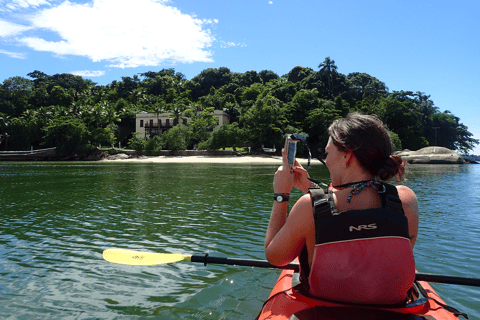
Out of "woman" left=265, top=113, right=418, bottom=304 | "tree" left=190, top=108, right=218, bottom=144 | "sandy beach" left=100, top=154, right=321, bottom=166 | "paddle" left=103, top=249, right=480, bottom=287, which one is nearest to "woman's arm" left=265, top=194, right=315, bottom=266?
"woman" left=265, top=113, right=418, bottom=304

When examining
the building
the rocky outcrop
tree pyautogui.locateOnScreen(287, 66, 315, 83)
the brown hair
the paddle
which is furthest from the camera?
tree pyautogui.locateOnScreen(287, 66, 315, 83)

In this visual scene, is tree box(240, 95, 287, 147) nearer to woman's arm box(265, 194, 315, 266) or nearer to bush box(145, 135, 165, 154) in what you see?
bush box(145, 135, 165, 154)

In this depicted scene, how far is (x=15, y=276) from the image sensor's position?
18.5ft

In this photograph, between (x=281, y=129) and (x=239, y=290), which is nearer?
(x=239, y=290)

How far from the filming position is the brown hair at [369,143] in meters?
2.06

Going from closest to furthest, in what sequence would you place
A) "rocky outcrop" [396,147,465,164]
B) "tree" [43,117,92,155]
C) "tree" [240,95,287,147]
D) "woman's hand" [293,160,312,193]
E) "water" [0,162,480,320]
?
"woman's hand" [293,160,312,193], "water" [0,162,480,320], "tree" [240,95,287,147], "tree" [43,117,92,155], "rocky outcrop" [396,147,465,164]

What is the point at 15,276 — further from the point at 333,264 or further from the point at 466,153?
the point at 466,153

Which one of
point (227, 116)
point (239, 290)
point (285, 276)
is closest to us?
point (285, 276)

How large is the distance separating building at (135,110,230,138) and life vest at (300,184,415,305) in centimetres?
7832

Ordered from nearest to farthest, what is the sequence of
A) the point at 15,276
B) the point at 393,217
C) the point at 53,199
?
1. the point at 393,217
2. the point at 15,276
3. the point at 53,199

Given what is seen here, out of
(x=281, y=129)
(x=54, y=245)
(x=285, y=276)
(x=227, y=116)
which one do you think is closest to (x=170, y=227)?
(x=54, y=245)

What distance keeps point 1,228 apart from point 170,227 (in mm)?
4709

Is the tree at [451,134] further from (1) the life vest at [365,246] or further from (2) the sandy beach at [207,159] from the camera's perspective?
(1) the life vest at [365,246]

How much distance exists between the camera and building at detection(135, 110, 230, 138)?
80562mm
